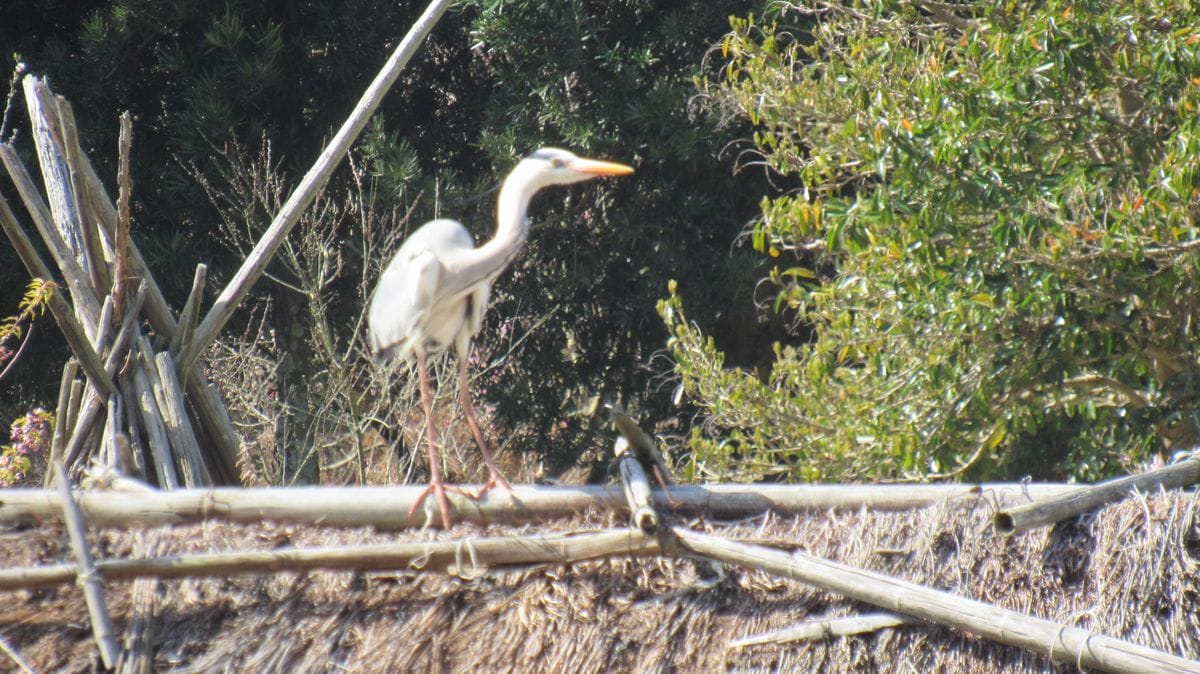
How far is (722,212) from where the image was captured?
985 centimetres

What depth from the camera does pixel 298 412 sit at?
942 centimetres

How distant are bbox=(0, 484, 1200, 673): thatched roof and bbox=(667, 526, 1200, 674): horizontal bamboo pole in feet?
0.50

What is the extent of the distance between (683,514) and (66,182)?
2.87 meters

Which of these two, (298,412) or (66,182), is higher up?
(66,182)

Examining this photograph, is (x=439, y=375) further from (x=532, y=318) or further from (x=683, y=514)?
(x=683, y=514)

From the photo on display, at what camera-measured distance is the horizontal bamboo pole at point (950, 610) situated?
3207 mm

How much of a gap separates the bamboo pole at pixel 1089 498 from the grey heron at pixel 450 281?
1469 millimetres

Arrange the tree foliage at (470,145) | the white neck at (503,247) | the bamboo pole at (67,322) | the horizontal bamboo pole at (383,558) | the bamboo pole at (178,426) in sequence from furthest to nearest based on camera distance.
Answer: the tree foliage at (470,145) → the bamboo pole at (178,426) → the bamboo pole at (67,322) → the white neck at (503,247) → the horizontal bamboo pole at (383,558)

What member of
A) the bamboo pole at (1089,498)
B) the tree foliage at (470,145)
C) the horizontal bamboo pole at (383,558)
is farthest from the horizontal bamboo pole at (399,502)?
the tree foliage at (470,145)

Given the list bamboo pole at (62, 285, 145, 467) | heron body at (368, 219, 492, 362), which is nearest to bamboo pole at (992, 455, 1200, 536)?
heron body at (368, 219, 492, 362)

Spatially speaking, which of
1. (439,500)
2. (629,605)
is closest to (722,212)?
(439,500)

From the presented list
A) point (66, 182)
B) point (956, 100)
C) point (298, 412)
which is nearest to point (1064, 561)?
point (956, 100)

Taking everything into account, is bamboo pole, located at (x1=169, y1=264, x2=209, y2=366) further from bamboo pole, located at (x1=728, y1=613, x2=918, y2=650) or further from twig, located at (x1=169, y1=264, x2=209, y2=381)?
bamboo pole, located at (x1=728, y1=613, x2=918, y2=650)

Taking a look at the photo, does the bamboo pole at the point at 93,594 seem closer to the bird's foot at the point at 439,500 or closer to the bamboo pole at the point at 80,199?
the bird's foot at the point at 439,500
